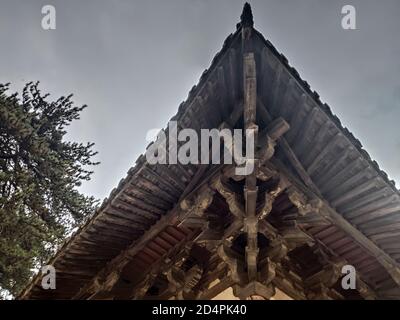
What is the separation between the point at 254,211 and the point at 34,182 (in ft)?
35.6

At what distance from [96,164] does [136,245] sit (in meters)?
9.82

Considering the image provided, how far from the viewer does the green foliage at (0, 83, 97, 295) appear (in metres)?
11.2

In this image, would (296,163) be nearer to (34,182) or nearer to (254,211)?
(254,211)

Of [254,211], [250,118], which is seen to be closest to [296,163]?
[254,211]

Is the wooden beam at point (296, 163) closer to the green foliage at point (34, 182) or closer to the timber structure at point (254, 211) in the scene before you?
the timber structure at point (254, 211)

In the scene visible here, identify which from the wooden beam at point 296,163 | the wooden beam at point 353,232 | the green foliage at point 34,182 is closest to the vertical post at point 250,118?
the wooden beam at point 353,232

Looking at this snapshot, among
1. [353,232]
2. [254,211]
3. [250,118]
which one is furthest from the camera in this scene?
[353,232]

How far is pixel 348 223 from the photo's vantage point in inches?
182

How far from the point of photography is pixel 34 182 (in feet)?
42.2

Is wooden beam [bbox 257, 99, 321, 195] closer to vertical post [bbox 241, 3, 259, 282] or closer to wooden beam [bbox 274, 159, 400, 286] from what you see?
wooden beam [bbox 274, 159, 400, 286]

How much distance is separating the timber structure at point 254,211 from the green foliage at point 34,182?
5.91 metres
